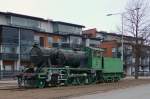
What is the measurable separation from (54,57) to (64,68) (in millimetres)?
1254

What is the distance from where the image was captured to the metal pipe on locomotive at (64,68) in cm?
2956

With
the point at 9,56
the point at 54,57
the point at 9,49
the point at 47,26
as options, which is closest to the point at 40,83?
the point at 54,57

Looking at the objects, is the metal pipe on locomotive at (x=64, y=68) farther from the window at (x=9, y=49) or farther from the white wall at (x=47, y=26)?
the white wall at (x=47, y=26)

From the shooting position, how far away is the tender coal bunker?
3039 cm

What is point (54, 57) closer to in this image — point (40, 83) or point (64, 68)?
point (64, 68)

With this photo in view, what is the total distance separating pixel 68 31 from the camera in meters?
87.8

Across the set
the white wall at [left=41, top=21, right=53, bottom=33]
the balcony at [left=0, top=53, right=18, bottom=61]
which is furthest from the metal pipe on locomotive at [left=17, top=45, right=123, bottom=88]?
the white wall at [left=41, top=21, right=53, bottom=33]

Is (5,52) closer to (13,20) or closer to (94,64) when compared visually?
(13,20)

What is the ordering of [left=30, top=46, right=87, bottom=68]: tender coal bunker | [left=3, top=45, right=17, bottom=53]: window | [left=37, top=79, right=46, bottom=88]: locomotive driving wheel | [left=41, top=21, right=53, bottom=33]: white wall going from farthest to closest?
[left=41, top=21, right=53, bottom=33]: white wall < [left=3, top=45, right=17, bottom=53]: window < [left=30, top=46, right=87, bottom=68]: tender coal bunker < [left=37, top=79, right=46, bottom=88]: locomotive driving wheel

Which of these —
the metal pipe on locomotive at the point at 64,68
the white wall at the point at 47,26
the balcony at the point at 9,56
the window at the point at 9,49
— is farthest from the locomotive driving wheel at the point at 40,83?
the white wall at the point at 47,26

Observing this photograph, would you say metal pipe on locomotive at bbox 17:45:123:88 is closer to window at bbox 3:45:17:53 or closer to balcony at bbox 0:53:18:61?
balcony at bbox 0:53:18:61

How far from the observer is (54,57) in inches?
1242

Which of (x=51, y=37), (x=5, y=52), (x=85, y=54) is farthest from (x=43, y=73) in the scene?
(x=51, y=37)

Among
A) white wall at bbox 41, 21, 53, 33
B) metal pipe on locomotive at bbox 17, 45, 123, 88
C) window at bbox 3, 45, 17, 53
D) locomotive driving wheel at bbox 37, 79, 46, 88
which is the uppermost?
white wall at bbox 41, 21, 53, 33
